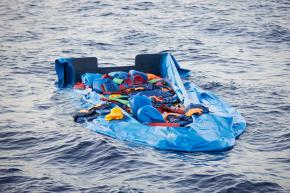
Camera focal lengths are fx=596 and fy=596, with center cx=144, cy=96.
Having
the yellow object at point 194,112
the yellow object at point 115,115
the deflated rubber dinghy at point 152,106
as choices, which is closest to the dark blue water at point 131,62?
the deflated rubber dinghy at point 152,106

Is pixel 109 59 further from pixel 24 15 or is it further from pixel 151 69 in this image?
pixel 24 15

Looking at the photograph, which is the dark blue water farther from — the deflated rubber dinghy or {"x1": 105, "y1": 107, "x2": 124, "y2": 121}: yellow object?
{"x1": 105, "y1": 107, "x2": 124, "y2": 121}: yellow object

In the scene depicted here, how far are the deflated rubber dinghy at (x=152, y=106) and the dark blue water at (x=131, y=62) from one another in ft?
0.94

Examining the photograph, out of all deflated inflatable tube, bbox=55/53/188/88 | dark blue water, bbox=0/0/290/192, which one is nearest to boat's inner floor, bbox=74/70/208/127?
deflated inflatable tube, bbox=55/53/188/88

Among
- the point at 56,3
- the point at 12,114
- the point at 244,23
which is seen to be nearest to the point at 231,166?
the point at 12,114

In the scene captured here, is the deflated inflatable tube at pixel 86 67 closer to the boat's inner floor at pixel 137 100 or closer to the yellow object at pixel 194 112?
the boat's inner floor at pixel 137 100

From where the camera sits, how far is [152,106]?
1358 cm

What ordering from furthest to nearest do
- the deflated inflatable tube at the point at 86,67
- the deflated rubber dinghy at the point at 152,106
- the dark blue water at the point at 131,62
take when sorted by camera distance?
the deflated inflatable tube at the point at 86,67 → the deflated rubber dinghy at the point at 152,106 → the dark blue water at the point at 131,62

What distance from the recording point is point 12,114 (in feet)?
50.0

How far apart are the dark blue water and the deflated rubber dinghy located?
0.29m

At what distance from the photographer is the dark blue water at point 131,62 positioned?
11.1 meters

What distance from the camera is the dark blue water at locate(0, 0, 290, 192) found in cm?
1113

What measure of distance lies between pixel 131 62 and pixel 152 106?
294 inches

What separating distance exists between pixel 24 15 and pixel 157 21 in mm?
6796
